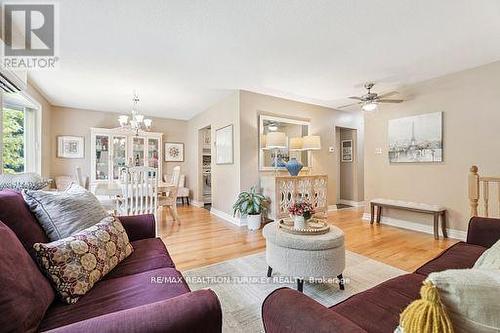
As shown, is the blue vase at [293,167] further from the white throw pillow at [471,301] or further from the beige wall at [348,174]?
the white throw pillow at [471,301]

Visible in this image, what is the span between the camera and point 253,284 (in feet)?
6.70

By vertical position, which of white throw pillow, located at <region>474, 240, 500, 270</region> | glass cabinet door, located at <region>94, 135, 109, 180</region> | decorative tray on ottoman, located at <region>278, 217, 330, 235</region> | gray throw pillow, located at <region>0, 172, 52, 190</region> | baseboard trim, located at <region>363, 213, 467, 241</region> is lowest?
baseboard trim, located at <region>363, 213, 467, 241</region>

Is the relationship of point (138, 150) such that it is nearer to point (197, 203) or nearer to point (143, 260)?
point (197, 203)

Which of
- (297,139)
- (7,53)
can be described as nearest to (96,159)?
(7,53)

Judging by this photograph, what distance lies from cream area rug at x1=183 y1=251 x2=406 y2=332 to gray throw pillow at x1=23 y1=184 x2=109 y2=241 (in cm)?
105

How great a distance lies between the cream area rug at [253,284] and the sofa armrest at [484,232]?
70 cm

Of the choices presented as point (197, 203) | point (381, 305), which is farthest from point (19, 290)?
point (197, 203)

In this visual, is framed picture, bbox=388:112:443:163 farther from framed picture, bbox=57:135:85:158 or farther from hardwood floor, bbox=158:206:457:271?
framed picture, bbox=57:135:85:158

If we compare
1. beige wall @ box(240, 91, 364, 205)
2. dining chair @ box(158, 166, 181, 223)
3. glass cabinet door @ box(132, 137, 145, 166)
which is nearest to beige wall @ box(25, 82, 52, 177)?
glass cabinet door @ box(132, 137, 145, 166)

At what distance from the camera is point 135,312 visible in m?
0.75

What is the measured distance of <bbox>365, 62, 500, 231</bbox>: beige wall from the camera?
3061mm

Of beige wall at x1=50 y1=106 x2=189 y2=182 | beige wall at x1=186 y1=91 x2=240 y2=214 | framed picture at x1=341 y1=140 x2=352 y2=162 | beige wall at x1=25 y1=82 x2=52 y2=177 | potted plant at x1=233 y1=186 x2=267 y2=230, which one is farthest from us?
framed picture at x1=341 y1=140 x2=352 y2=162

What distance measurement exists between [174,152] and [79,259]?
214 inches

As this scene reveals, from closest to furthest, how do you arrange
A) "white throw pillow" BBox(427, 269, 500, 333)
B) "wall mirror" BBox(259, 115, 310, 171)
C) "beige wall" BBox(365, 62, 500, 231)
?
1. "white throw pillow" BBox(427, 269, 500, 333)
2. "beige wall" BBox(365, 62, 500, 231)
3. "wall mirror" BBox(259, 115, 310, 171)
